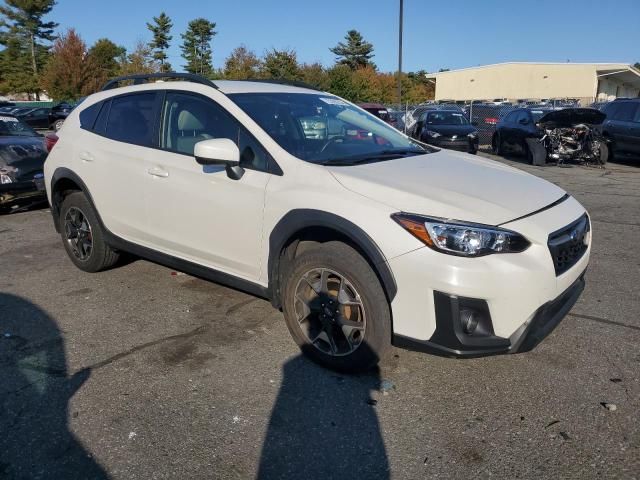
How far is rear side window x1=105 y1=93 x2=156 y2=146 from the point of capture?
14.2ft

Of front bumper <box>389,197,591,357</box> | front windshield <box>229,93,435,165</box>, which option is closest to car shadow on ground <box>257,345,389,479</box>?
front bumper <box>389,197,591,357</box>

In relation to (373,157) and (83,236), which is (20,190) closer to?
(83,236)

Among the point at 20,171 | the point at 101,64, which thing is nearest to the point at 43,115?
the point at 101,64

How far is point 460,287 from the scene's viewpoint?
8.65 feet

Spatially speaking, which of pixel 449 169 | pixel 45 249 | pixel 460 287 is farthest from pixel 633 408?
pixel 45 249

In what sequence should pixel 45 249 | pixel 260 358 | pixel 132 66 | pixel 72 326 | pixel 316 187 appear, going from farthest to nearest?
pixel 132 66
pixel 45 249
pixel 72 326
pixel 260 358
pixel 316 187

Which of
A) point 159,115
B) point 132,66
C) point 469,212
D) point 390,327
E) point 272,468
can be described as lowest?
point 272,468

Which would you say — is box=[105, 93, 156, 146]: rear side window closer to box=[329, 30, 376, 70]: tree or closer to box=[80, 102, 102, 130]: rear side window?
box=[80, 102, 102, 130]: rear side window

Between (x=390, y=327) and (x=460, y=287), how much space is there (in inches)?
19.6

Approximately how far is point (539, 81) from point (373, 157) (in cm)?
5863

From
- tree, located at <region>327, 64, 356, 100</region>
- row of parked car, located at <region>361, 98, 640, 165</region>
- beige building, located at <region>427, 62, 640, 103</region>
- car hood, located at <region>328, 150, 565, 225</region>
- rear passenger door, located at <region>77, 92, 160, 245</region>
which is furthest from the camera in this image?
beige building, located at <region>427, 62, 640, 103</region>

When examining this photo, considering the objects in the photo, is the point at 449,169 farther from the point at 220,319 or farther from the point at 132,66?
the point at 132,66

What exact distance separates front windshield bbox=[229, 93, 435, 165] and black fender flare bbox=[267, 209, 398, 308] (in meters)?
0.45

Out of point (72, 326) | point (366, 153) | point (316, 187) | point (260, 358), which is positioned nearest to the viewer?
point (316, 187)
